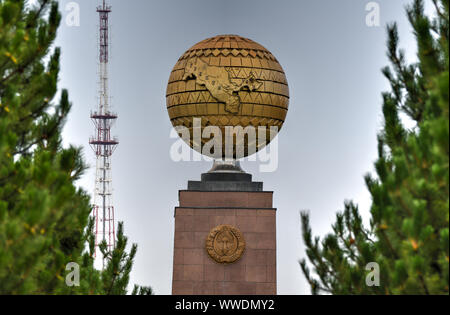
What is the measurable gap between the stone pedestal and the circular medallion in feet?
0.34

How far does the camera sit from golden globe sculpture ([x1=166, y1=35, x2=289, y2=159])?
25.4 m

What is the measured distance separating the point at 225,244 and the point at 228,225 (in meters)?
0.44

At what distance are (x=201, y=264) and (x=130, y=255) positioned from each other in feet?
17.6

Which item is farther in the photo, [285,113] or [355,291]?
[285,113]

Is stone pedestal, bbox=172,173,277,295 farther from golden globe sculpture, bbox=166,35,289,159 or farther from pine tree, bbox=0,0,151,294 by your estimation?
pine tree, bbox=0,0,151,294

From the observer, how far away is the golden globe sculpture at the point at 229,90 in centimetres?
2542

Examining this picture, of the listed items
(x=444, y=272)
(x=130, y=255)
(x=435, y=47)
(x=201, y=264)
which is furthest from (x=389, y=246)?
(x=201, y=264)

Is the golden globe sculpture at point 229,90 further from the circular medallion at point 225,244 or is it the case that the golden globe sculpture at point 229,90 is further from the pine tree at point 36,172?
the pine tree at point 36,172

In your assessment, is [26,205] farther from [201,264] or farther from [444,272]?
[201,264]

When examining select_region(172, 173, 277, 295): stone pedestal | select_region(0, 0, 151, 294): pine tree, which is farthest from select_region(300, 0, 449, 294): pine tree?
select_region(172, 173, 277, 295): stone pedestal
